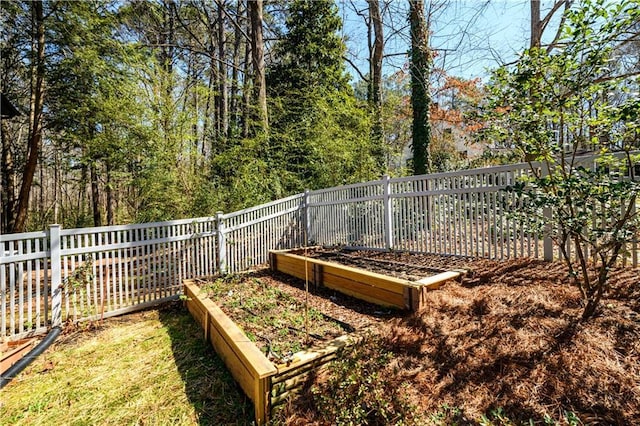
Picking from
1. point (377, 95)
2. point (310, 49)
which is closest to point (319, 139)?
point (377, 95)

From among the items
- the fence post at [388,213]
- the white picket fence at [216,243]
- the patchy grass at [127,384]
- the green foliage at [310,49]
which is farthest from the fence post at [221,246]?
the green foliage at [310,49]

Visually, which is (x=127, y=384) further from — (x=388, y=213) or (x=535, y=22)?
(x=535, y=22)

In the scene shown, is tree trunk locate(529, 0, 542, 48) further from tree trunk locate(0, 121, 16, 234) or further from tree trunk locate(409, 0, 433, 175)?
tree trunk locate(0, 121, 16, 234)

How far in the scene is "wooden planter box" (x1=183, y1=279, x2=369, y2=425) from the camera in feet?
5.59

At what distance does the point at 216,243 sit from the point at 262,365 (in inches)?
116

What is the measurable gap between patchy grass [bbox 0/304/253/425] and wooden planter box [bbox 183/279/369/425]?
0.48ft

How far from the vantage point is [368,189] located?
470 cm

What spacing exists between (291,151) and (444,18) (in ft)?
15.5

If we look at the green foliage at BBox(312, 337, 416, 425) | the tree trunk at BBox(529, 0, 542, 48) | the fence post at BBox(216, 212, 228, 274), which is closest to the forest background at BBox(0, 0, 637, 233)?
the tree trunk at BBox(529, 0, 542, 48)

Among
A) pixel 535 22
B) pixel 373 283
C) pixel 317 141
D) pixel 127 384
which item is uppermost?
pixel 535 22

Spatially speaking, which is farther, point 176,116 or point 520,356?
point 176,116

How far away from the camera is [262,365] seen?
69.6 inches

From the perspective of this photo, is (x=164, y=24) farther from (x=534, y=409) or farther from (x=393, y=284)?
(x=534, y=409)

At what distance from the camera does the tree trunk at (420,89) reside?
21.3 ft
